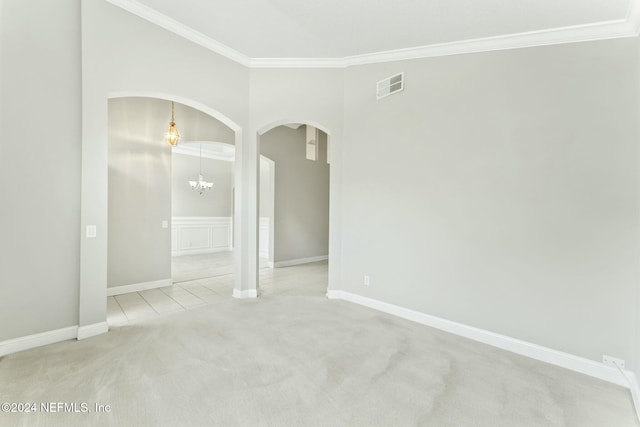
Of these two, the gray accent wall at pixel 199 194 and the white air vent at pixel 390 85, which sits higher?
the white air vent at pixel 390 85

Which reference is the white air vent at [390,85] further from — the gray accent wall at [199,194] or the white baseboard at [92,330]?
the gray accent wall at [199,194]

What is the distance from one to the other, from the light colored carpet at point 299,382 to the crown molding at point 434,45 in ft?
9.42

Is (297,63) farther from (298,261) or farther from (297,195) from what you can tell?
(298,261)

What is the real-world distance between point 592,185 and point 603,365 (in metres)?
1.46

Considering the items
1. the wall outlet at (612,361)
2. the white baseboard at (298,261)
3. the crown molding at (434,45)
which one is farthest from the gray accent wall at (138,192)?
the wall outlet at (612,361)

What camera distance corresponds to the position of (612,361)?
2.23 meters

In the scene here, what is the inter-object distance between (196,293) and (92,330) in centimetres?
165

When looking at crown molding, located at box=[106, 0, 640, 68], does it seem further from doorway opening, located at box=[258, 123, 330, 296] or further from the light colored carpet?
the light colored carpet

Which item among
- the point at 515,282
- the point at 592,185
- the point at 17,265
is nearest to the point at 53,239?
the point at 17,265

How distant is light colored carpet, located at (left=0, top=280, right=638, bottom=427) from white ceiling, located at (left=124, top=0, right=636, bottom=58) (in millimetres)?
3004

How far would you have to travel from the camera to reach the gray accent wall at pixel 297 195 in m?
6.61

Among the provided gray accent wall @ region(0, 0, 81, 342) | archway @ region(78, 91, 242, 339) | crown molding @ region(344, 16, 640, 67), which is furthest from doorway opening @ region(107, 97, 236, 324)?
crown molding @ region(344, 16, 640, 67)

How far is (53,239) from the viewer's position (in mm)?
2590

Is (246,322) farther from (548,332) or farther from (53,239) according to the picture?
A: (548,332)
